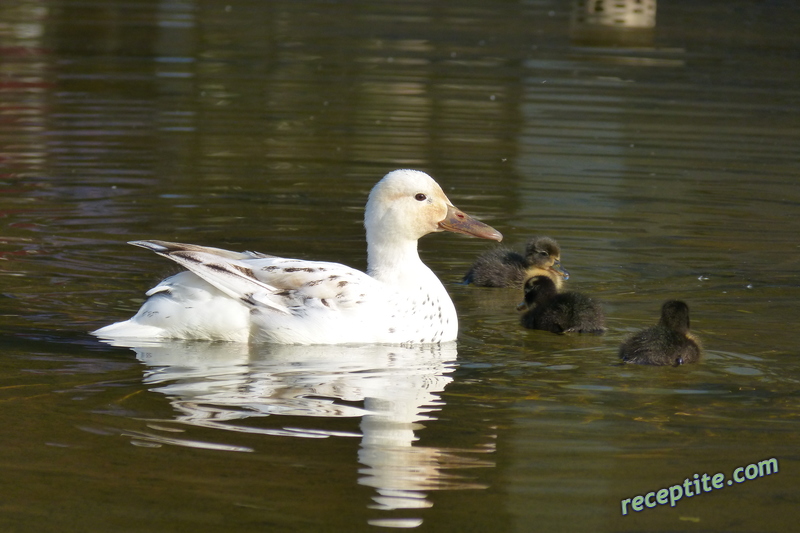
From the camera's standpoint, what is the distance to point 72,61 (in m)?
20.4

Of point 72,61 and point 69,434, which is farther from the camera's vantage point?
point 72,61

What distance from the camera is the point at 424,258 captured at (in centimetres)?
1013

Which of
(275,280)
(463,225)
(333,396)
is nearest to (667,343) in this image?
(463,225)

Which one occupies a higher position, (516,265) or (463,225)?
(463,225)

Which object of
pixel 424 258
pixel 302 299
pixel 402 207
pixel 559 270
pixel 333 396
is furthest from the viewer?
pixel 424 258

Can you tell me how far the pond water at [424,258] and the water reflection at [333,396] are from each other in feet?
0.07

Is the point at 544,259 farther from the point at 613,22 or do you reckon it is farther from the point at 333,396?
the point at 613,22

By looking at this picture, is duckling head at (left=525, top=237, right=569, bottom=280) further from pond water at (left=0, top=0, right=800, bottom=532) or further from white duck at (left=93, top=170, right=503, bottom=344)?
white duck at (left=93, top=170, right=503, bottom=344)

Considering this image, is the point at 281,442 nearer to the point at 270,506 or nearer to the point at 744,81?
the point at 270,506

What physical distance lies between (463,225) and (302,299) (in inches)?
46.4

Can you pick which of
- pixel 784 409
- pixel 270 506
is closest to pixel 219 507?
pixel 270 506

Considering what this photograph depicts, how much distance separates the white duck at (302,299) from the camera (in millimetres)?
7312

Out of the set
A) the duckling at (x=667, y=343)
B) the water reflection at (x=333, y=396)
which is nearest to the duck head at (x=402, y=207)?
the water reflection at (x=333, y=396)

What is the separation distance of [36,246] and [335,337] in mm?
3270
